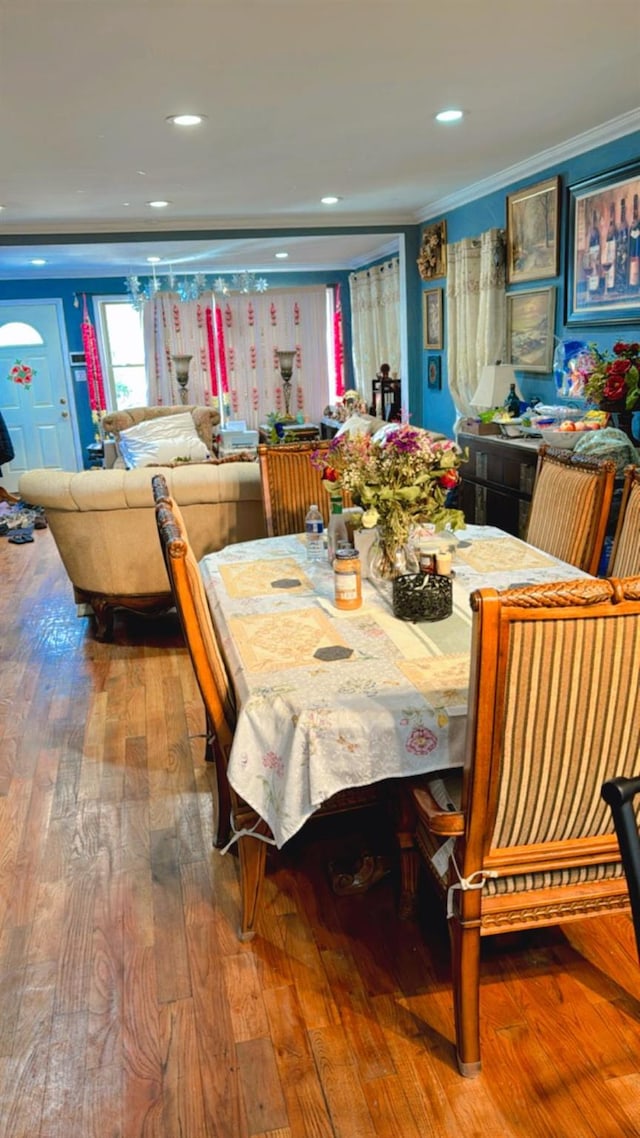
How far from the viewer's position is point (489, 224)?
17.5 ft

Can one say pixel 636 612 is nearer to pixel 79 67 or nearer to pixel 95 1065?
pixel 95 1065

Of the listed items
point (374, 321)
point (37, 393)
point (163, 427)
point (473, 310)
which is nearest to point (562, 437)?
point (473, 310)

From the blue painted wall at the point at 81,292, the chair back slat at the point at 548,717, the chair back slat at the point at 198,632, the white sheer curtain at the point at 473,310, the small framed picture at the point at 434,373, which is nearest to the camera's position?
the chair back slat at the point at 548,717

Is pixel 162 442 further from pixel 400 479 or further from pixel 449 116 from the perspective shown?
pixel 400 479

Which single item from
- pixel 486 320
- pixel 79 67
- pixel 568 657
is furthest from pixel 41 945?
pixel 486 320

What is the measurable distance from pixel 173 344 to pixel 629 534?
25.1 ft

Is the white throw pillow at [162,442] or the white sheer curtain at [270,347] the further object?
the white sheer curtain at [270,347]

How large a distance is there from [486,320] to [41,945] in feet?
15.2

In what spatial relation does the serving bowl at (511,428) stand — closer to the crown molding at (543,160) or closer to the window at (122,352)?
the crown molding at (543,160)

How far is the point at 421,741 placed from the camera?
1.64 metres

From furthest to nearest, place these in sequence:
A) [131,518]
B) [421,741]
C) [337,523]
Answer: [131,518], [337,523], [421,741]

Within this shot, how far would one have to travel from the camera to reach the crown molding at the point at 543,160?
3822 mm

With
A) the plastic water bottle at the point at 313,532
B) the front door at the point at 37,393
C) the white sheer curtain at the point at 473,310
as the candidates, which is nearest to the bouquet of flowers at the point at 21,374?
the front door at the point at 37,393

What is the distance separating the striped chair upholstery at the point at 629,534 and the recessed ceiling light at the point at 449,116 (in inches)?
77.0
